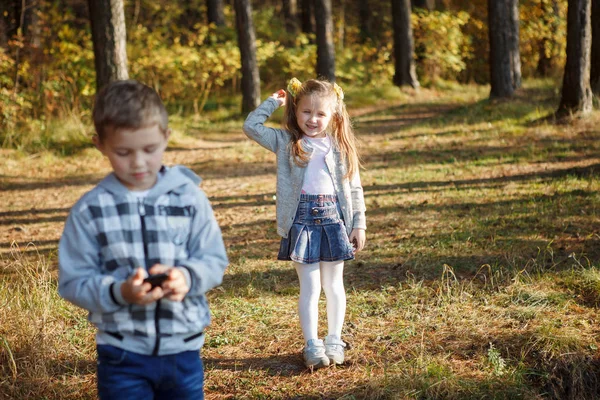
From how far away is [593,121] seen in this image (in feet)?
37.2

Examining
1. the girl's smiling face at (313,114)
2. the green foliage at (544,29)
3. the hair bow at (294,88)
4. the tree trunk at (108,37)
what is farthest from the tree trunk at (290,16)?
the girl's smiling face at (313,114)

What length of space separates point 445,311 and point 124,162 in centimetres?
303

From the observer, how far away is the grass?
3.86 m

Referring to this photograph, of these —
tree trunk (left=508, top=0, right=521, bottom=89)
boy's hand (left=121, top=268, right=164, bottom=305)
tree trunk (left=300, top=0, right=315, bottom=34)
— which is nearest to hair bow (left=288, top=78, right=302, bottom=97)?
boy's hand (left=121, top=268, right=164, bottom=305)

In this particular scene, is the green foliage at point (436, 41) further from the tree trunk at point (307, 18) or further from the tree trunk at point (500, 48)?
the tree trunk at point (500, 48)

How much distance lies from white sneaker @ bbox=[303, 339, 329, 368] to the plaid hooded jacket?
165 centimetres

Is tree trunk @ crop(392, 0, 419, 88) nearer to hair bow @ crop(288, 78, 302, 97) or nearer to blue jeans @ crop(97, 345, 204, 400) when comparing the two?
hair bow @ crop(288, 78, 302, 97)

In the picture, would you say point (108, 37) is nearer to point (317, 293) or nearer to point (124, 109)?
point (317, 293)

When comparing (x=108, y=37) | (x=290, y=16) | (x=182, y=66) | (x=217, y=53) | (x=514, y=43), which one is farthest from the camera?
(x=290, y=16)

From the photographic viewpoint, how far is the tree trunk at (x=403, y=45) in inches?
778

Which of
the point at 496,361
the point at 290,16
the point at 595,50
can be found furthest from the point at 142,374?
the point at 290,16

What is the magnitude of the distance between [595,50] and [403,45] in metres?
7.98

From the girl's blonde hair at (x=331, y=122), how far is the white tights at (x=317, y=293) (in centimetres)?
57

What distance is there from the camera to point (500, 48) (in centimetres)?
1506
